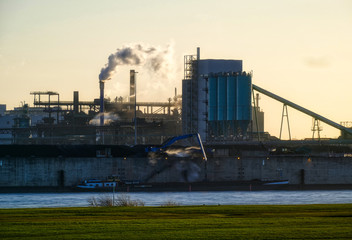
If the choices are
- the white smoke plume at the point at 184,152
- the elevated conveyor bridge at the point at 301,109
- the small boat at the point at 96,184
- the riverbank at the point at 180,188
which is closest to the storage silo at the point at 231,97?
the elevated conveyor bridge at the point at 301,109

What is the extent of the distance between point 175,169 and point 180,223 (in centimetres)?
8197

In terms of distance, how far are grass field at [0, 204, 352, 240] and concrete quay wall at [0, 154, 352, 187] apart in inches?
2702

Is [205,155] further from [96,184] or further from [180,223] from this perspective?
[180,223]

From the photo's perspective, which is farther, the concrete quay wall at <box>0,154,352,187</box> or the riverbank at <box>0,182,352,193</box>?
the concrete quay wall at <box>0,154,352,187</box>

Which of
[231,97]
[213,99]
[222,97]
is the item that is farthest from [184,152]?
[213,99]

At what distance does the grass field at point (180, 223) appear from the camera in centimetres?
3331

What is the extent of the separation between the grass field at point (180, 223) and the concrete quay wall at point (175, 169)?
68641mm

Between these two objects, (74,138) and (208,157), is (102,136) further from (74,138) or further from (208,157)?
(208,157)

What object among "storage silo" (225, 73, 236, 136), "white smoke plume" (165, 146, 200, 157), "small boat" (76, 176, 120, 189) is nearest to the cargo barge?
"white smoke plume" (165, 146, 200, 157)

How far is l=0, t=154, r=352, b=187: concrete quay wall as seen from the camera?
115188 millimetres

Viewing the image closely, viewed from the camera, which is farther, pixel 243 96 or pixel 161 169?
pixel 243 96

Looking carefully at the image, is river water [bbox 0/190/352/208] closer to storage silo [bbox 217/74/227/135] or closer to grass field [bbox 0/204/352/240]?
grass field [bbox 0/204/352/240]

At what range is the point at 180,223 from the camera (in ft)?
123

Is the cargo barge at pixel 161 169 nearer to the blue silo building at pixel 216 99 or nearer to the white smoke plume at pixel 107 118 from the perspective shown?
the blue silo building at pixel 216 99
